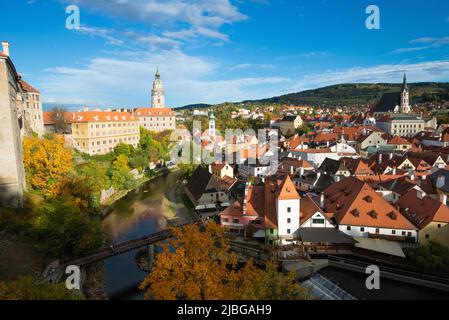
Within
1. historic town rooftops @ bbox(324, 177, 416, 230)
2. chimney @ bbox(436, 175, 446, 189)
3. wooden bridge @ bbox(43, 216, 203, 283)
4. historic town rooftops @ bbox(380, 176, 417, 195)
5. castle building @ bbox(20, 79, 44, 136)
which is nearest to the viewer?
wooden bridge @ bbox(43, 216, 203, 283)

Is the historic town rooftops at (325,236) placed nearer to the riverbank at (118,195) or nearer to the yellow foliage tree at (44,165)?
the yellow foliage tree at (44,165)

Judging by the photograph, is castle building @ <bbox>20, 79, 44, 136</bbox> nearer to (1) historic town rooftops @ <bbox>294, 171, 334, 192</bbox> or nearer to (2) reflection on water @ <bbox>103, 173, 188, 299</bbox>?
(2) reflection on water @ <bbox>103, 173, 188, 299</bbox>

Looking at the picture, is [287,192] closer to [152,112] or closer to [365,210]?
[365,210]

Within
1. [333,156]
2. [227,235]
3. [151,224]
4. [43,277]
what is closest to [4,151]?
[43,277]

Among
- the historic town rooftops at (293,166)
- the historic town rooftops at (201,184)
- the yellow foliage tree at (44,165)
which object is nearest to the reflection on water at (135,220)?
the historic town rooftops at (201,184)

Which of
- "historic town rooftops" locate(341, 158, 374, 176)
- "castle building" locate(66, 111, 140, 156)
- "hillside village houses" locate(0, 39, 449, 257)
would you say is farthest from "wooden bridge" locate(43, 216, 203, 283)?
"castle building" locate(66, 111, 140, 156)
